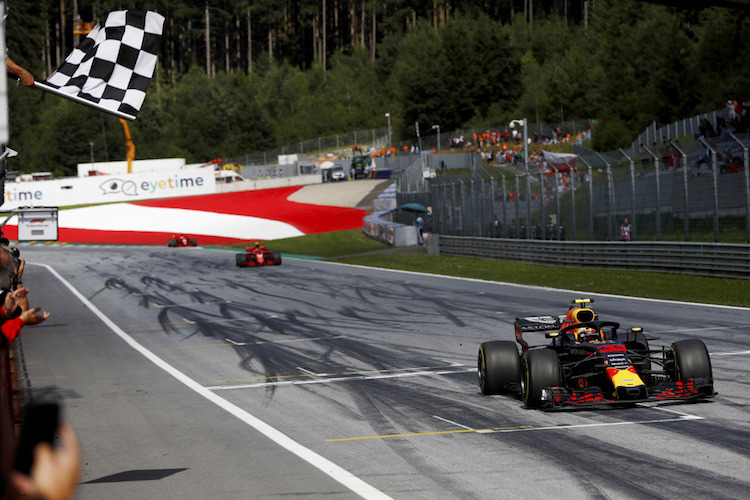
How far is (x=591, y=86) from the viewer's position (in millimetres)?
82438

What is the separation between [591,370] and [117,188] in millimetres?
62747

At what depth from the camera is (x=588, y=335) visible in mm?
9539

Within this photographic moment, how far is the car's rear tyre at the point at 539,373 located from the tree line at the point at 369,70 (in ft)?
148

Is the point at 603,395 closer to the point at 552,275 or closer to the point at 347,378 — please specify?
the point at 347,378

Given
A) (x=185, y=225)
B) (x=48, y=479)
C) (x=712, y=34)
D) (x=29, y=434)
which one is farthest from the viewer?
(x=185, y=225)

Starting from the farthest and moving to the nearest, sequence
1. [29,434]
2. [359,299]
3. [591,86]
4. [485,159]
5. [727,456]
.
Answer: [591,86]
[485,159]
[359,299]
[727,456]
[29,434]

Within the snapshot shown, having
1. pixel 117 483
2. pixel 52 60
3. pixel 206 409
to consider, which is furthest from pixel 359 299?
pixel 52 60

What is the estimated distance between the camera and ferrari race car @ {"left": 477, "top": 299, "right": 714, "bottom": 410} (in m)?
8.84

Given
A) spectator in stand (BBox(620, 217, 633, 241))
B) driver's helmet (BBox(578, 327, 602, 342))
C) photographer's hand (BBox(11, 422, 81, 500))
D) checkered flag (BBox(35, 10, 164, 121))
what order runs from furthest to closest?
spectator in stand (BBox(620, 217, 633, 241)), driver's helmet (BBox(578, 327, 602, 342)), checkered flag (BBox(35, 10, 164, 121)), photographer's hand (BBox(11, 422, 81, 500))

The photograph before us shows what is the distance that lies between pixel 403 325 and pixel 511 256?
1499cm

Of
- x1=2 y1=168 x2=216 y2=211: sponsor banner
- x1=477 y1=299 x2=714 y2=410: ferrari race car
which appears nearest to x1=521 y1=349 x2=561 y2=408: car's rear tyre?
x1=477 y1=299 x2=714 y2=410: ferrari race car

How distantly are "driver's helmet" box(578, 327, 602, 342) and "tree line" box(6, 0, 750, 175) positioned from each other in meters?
44.4

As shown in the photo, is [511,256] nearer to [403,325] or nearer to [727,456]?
[403,325]

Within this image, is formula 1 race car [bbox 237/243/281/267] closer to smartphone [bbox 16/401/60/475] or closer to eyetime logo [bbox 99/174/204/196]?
smartphone [bbox 16/401/60/475]
